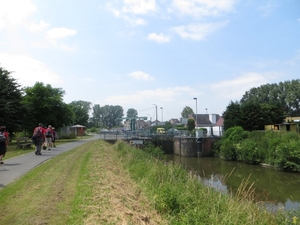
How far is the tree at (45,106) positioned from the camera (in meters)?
42.3

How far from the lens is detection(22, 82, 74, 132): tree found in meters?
42.3

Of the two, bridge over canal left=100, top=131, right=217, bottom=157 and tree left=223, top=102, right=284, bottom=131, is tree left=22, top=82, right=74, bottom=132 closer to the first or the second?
bridge over canal left=100, top=131, right=217, bottom=157

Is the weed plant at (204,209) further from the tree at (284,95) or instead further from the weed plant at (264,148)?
the tree at (284,95)

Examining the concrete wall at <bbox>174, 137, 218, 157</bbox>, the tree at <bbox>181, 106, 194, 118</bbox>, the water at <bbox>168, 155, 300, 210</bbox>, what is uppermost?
the tree at <bbox>181, 106, 194, 118</bbox>

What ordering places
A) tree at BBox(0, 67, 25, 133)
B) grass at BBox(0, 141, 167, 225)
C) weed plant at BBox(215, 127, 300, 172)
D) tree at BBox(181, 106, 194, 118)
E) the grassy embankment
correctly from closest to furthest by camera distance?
grass at BBox(0, 141, 167, 225) < the grassy embankment < weed plant at BBox(215, 127, 300, 172) < tree at BBox(0, 67, 25, 133) < tree at BBox(181, 106, 194, 118)

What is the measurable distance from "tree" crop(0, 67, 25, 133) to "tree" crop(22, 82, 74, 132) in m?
9.17

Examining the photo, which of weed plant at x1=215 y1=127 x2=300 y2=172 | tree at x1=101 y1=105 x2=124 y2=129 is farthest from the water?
tree at x1=101 y1=105 x2=124 y2=129

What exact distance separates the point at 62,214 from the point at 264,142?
97.6 ft

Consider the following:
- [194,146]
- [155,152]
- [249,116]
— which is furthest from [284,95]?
[155,152]

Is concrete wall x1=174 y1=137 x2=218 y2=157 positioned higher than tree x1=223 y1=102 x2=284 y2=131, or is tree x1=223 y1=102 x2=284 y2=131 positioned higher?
tree x1=223 y1=102 x2=284 y2=131

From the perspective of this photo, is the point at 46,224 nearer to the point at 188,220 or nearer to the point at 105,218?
the point at 105,218

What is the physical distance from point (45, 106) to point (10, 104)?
11.7 m

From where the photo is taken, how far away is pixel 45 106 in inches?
1655

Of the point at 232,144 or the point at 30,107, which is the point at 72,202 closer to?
the point at 232,144
